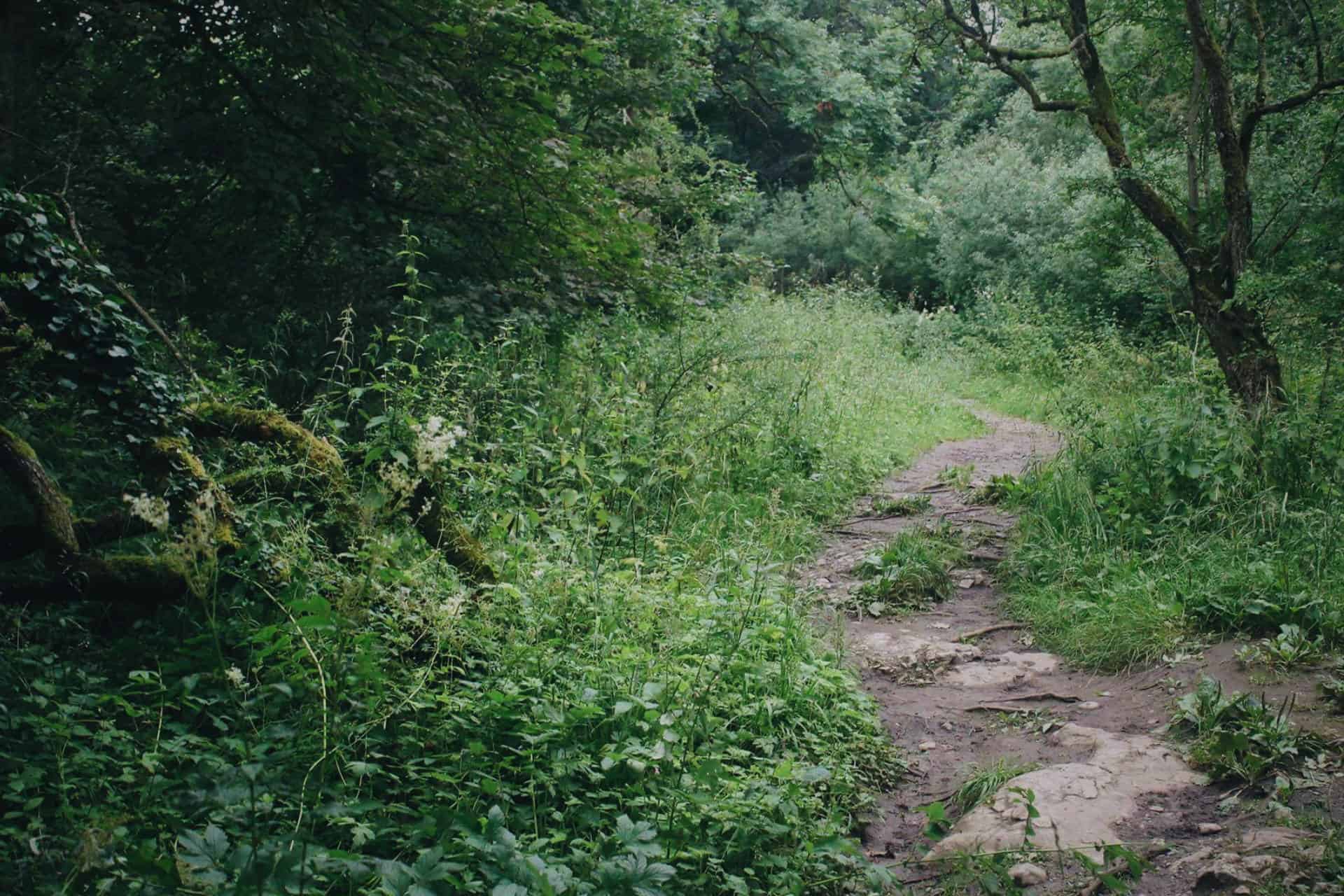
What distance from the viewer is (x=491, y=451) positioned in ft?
17.2

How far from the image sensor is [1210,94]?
6938 millimetres

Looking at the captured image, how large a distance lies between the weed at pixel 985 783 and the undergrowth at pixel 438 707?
35 cm

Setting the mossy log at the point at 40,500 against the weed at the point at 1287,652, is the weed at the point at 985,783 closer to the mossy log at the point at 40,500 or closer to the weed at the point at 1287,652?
the weed at the point at 1287,652

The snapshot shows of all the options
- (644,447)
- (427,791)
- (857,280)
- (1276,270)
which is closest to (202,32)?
(644,447)

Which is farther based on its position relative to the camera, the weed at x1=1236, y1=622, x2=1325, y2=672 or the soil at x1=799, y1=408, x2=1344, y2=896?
the weed at x1=1236, y1=622, x2=1325, y2=672

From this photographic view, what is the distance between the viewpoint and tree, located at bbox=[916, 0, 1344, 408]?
6816mm

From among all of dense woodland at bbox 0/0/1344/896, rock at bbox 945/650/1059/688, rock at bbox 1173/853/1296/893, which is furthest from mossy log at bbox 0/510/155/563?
rock at bbox 945/650/1059/688

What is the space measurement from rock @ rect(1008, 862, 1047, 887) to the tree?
4576mm

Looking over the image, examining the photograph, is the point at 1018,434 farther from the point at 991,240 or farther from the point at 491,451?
the point at 991,240

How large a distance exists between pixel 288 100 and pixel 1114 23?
7295 millimetres

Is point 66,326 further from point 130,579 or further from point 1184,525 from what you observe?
point 1184,525

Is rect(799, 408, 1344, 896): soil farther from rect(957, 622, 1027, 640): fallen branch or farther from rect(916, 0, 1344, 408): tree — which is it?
rect(916, 0, 1344, 408): tree

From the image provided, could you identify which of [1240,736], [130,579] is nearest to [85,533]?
[130,579]

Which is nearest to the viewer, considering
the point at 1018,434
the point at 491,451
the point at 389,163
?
the point at 491,451
